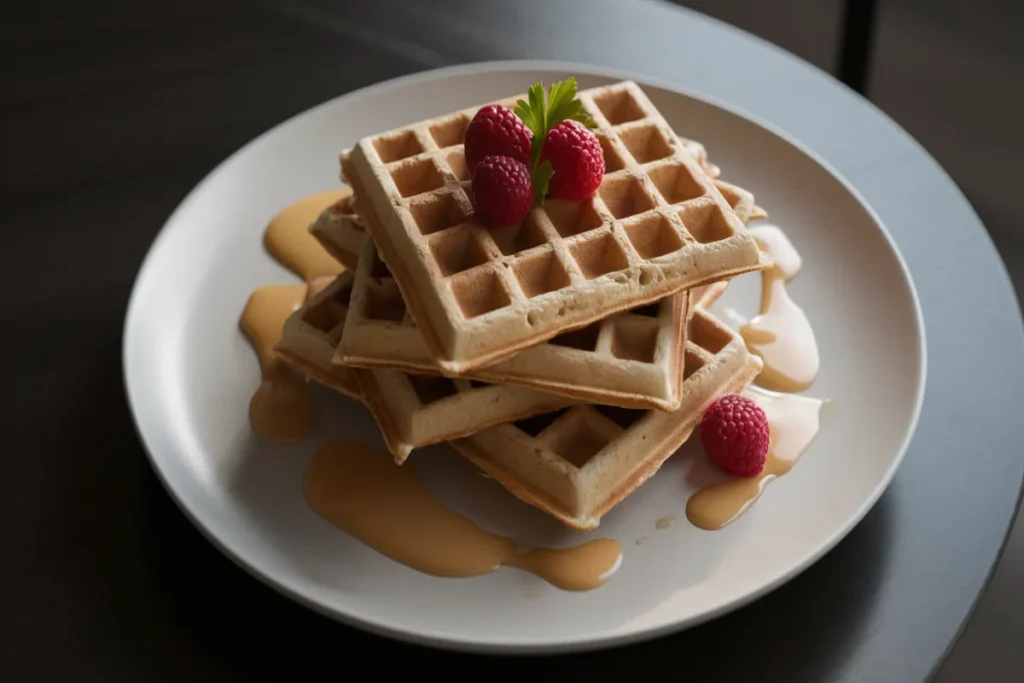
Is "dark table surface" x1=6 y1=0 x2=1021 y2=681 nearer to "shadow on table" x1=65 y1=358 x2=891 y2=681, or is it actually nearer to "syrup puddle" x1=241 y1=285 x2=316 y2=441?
"shadow on table" x1=65 y1=358 x2=891 y2=681

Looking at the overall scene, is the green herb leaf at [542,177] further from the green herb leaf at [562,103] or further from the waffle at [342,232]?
the waffle at [342,232]

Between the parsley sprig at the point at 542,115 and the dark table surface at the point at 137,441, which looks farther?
the parsley sprig at the point at 542,115

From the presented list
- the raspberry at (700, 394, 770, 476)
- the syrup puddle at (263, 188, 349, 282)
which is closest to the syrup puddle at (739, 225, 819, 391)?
the raspberry at (700, 394, 770, 476)

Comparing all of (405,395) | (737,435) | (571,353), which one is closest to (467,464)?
(405,395)

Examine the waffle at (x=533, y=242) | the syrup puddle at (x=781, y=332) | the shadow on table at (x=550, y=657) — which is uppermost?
the waffle at (x=533, y=242)

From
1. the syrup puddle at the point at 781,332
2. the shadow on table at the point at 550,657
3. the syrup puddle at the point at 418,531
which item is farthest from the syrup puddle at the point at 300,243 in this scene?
the syrup puddle at the point at 781,332

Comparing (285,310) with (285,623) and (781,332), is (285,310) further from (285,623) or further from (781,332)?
(781,332)
